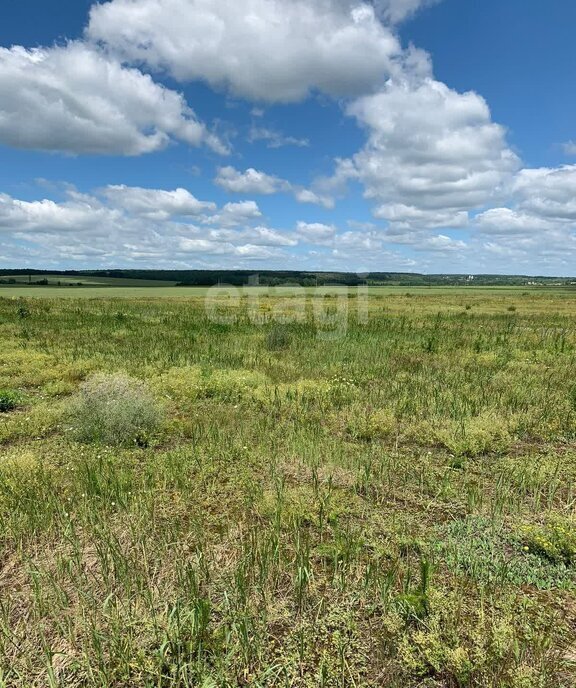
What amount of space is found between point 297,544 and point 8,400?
7.72 meters

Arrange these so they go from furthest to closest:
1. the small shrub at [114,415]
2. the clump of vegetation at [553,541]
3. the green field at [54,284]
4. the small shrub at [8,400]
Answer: the green field at [54,284], the small shrub at [8,400], the small shrub at [114,415], the clump of vegetation at [553,541]

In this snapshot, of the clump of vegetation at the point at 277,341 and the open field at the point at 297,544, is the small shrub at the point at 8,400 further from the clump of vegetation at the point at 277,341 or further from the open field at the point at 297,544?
the clump of vegetation at the point at 277,341

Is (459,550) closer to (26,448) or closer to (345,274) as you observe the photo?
(26,448)

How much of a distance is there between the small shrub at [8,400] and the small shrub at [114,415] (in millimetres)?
2030

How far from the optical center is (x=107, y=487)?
455cm

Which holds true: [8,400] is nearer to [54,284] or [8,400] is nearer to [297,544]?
[297,544]

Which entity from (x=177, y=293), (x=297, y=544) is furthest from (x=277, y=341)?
(x=177, y=293)

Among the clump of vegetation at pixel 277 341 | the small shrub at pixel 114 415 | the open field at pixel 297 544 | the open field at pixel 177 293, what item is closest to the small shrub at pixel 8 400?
the open field at pixel 297 544

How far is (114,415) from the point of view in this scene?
6645 millimetres

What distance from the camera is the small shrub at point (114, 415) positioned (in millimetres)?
6516

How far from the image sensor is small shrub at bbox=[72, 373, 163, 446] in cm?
Answer: 652

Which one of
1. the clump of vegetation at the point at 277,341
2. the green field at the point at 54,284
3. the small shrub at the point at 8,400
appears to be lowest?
the small shrub at the point at 8,400

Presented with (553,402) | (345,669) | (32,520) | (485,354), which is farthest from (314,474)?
(485,354)

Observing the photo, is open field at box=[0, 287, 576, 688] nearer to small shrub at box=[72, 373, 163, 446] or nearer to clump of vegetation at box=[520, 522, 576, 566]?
clump of vegetation at box=[520, 522, 576, 566]
